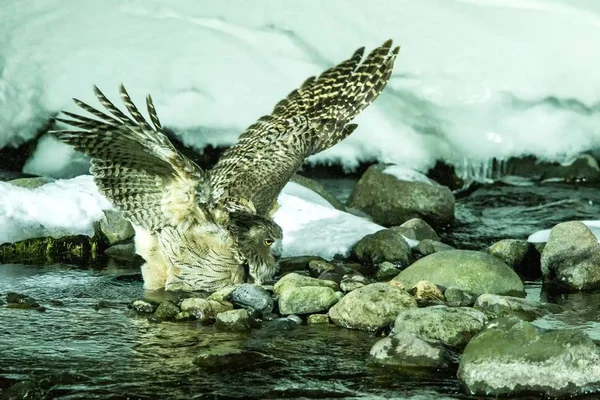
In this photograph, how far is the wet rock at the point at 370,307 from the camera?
7379 mm

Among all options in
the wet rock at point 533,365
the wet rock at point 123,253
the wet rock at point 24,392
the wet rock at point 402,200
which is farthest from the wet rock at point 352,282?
the wet rock at point 402,200

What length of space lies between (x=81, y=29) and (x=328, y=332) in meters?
11.0

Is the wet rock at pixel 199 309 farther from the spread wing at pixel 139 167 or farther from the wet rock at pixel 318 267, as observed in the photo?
the wet rock at pixel 318 267

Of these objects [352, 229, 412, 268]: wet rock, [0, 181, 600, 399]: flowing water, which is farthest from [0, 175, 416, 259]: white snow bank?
[0, 181, 600, 399]: flowing water

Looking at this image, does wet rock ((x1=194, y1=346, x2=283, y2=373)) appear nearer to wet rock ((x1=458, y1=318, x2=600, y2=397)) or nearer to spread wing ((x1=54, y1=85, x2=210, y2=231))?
wet rock ((x1=458, y1=318, x2=600, y2=397))

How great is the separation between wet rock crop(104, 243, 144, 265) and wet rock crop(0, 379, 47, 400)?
454 cm

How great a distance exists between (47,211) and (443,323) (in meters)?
5.01

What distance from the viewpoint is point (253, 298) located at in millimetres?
7895

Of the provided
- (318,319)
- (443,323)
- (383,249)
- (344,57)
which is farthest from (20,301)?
(344,57)

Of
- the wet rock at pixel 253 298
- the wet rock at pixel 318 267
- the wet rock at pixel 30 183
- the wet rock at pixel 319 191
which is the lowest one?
the wet rock at pixel 253 298

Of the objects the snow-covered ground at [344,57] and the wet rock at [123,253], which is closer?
the wet rock at [123,253]

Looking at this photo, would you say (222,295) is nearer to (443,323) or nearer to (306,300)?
(306,300)

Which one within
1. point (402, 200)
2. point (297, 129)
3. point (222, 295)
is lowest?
point (222, 295)

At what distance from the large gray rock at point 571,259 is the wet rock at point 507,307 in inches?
47.7
